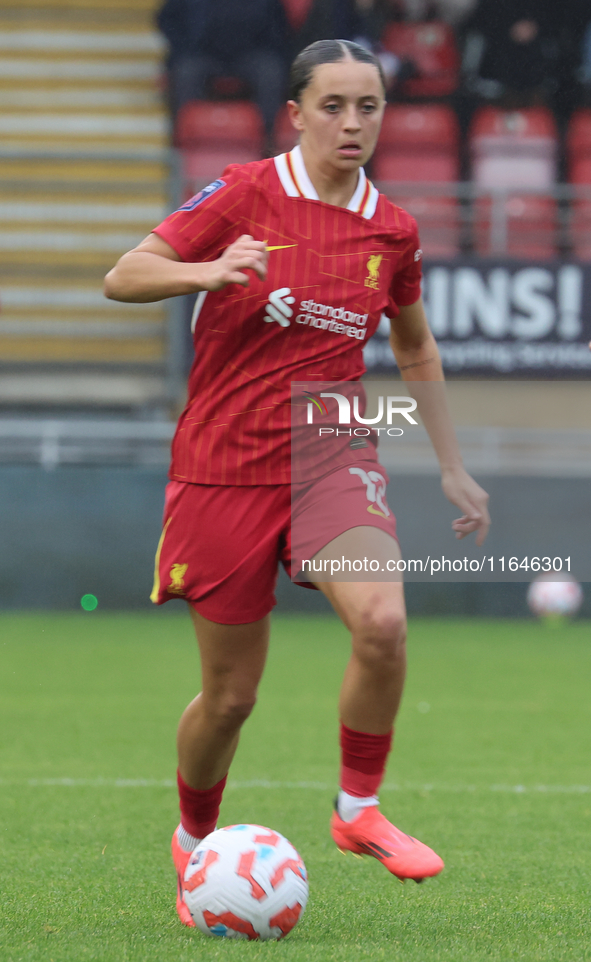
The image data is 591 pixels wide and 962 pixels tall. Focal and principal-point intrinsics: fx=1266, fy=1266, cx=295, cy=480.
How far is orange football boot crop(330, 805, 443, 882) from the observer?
285 cm

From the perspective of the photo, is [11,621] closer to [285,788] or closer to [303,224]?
[285,788]

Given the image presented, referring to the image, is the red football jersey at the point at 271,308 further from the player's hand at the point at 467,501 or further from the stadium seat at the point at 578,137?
the stadium seat at the point at 578,137

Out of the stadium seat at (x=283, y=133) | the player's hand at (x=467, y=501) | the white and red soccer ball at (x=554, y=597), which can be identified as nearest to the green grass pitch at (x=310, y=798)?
the player's hand at (x=467, y=501)

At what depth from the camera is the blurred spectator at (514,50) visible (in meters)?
13.4

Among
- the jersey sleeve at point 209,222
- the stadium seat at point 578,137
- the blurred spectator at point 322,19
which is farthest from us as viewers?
the stadium seat at point 578,137

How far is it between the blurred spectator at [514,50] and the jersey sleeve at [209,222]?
36.8ft

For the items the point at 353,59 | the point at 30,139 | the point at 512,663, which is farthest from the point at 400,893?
the point at 30,139

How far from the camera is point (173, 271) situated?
111 inches

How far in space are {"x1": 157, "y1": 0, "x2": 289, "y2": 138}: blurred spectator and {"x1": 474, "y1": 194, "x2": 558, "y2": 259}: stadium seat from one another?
2.69 m

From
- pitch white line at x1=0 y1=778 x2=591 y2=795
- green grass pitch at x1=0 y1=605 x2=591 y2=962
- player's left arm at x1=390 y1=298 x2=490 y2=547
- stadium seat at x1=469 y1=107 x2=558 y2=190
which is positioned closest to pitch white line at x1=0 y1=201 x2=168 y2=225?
stadium seat at x1=469 y1=107 x2=558 y2=190

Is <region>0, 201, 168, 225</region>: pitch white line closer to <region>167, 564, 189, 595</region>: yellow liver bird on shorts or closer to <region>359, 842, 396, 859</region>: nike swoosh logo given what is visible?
<region>167, 564, 189, 595</region>: yellow liver bird on shorts

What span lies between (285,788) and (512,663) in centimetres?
376

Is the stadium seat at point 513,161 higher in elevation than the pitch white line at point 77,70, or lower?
lower

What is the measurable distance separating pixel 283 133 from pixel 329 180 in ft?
35.6
